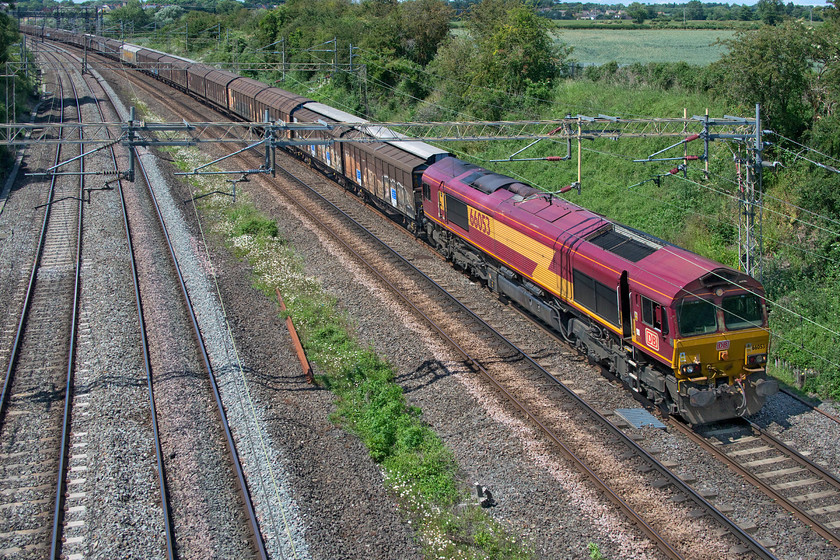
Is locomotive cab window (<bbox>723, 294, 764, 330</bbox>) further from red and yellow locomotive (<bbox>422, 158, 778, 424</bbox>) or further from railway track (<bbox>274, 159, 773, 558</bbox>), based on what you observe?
railway track (<bbox>274, 159, 773, 558</bbox>)

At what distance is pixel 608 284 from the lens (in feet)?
49.0

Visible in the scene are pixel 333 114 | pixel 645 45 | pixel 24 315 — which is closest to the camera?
pixel 24 315

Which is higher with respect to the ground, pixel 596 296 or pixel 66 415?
pixel 596 296

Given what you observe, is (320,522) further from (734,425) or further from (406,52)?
(406,52)

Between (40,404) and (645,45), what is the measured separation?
51.2 meters

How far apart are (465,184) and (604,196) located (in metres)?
9.50

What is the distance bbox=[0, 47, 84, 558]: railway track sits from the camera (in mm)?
11523

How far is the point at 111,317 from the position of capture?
19.2 meters

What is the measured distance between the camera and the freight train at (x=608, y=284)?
13.4 meters

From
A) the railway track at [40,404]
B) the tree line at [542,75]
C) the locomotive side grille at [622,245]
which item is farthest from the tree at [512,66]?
the locomotive side grille at [622,245]

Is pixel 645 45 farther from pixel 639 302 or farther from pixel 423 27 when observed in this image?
pixel 639 302

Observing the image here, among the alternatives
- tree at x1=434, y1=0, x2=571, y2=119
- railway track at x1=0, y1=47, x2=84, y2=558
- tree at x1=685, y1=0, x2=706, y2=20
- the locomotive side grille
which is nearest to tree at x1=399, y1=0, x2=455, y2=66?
tree at x1=434, y1=0, x2=571, y2=119

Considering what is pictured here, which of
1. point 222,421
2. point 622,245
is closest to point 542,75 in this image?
point 622,245

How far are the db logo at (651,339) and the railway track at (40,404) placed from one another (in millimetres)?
10965
